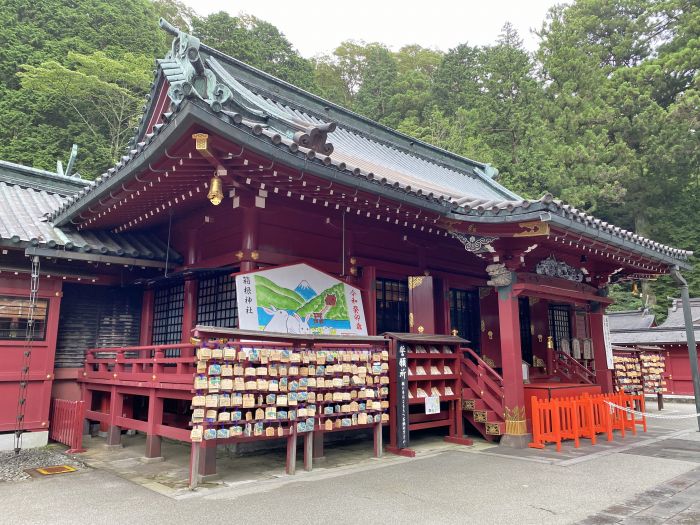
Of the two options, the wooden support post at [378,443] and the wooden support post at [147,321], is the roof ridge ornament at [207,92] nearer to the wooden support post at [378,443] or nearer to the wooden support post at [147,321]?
the wooden support post at [378,443]

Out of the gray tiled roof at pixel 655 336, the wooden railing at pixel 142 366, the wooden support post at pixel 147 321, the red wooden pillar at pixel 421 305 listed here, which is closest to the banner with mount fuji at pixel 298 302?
the wooden railing at pixel 142 366

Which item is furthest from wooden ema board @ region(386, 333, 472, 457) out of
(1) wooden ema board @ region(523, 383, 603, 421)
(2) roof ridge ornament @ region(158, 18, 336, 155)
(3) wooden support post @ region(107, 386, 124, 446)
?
(3) wooden support post @ region(107, 386, 124, 446)

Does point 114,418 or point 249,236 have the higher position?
point 249,236

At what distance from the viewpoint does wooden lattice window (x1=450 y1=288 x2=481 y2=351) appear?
1160 cm

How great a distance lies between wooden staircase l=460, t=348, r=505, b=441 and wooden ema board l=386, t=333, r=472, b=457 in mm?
207

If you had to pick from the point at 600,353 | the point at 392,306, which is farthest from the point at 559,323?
the point at 392,306

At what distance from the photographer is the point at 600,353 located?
11.3m

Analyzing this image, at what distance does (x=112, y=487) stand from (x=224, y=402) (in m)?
1.73

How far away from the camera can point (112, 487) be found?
582 cm

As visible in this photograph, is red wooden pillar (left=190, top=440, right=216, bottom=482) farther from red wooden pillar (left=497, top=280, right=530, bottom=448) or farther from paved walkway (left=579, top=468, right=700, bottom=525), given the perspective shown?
red wooden pillar (left=497, top=280, right=530, bottom=448)

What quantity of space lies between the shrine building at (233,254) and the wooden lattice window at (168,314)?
0.14ft

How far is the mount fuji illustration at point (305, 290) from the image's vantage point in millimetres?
8055

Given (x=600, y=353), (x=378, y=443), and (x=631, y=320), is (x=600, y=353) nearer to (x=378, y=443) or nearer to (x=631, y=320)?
(x=378, y=443)

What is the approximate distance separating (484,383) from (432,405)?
3.88ft
